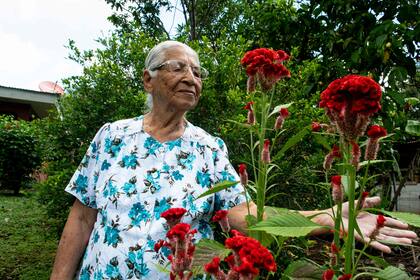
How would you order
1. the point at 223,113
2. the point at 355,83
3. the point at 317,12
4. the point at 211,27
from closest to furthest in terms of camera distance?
the point at 355,83, the point at 223,113, the point at 317,12, the point at 211,27

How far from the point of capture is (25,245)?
7273 mm

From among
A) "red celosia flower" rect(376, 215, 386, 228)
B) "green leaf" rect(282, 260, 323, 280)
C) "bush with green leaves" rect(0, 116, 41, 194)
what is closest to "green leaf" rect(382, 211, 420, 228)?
"red celosia flower" rect(376, 215, 386, 228)

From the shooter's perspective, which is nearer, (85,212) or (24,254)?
(85,212)

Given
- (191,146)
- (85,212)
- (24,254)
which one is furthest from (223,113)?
(24,254)

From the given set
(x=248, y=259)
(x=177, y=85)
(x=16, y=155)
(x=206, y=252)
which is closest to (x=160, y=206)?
(x=177, y=85)

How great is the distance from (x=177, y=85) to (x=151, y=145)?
38 centimetres

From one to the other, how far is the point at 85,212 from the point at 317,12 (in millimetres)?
3258

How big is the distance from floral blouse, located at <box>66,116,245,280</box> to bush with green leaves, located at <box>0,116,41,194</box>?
12.6m

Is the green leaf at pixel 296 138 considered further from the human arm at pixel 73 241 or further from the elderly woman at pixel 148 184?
the human arm at pixel 73 241

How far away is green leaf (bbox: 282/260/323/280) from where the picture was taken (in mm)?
1308

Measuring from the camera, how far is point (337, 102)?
3.49ft

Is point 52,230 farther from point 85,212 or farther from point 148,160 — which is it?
point 148,160

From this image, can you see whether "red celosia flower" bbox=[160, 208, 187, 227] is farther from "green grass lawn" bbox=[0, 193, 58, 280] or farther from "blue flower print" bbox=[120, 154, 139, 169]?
"green grass lawn" bbox=[0, 193, 58, 280]

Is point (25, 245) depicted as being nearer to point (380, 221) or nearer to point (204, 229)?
point (204, 229)
